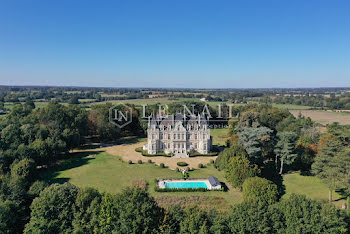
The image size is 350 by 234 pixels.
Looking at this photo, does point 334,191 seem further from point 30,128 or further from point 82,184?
point 30,128

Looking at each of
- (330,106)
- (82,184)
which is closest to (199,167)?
(82,184)

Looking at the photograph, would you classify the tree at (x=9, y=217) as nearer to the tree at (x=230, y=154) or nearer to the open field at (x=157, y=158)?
the open field at (x=157, y=158)

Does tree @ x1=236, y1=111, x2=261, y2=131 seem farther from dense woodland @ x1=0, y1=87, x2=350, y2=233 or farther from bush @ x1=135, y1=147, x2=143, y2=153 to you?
bush @ x1=135, y1=147, x2=143, y2=153

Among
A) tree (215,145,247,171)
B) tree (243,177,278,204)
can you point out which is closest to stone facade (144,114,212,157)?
tree (215,145,247,171)

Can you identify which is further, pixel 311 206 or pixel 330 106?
pixel 330 106

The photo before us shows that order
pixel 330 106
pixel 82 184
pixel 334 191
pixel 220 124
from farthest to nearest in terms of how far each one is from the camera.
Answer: pixel 330 106
pixel 220 124
pixel 82 184
pixel 334 191

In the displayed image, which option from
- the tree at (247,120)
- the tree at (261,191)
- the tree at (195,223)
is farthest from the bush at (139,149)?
the tree at (195,223)

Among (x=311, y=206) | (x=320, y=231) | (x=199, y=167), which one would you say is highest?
(x=311, y=206)

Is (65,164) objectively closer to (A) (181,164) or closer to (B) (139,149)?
(B) (139,149)
